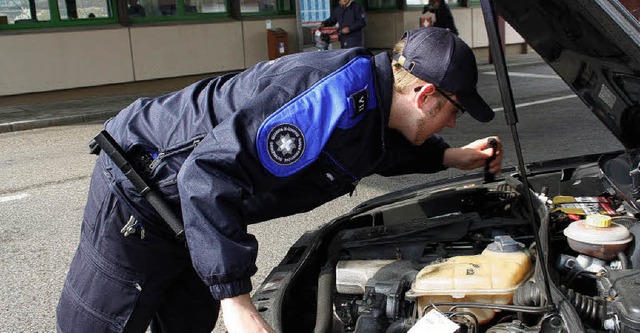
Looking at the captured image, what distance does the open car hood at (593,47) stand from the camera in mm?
1838

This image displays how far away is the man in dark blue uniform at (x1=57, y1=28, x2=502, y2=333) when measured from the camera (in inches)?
→ 70.1

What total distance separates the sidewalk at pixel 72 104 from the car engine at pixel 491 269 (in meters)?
8.76

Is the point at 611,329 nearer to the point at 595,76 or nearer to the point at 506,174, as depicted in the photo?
the point at 595,76

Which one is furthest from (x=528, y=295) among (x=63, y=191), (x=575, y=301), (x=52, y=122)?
(x=52, y=122)

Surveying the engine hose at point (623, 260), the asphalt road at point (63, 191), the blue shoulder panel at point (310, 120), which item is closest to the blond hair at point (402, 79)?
the blue shoulder panel at point (310, 120)

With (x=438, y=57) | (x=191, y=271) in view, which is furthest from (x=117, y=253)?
(x=438, y=57)

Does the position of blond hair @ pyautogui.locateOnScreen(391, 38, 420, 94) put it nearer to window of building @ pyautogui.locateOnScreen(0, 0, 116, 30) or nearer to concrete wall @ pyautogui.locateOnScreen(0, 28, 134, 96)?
concrete wall @ pyautogui.locateOnScreen(0, 28, 134, 96)

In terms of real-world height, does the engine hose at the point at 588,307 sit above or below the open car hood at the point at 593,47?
below

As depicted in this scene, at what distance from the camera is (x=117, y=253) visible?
7.30ft

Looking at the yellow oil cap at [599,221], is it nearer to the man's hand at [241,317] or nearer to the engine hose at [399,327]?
the engine hose at [399,327]

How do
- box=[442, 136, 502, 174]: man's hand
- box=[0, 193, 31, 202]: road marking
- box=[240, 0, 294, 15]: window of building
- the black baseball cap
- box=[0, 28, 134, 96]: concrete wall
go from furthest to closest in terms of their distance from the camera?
box=[240, 0, 294, 15]: window of building < box=[0, 28, 134, 96]: concrete wall < box=[0, 193, 31, 202]: road marking < box=[442, 136, 502, 174]: man's hand < the black baseball cap

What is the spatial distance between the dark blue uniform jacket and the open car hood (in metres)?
0.57

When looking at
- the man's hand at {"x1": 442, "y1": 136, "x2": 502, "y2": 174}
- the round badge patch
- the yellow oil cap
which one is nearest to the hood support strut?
the yellow oil cap

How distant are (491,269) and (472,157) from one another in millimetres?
917
